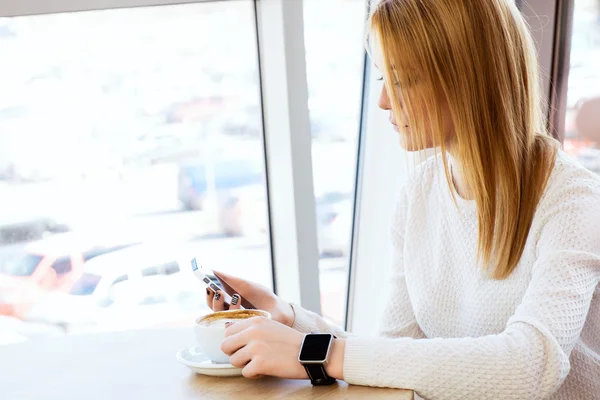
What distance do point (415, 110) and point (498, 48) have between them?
0.17 metres

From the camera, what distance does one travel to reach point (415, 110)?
1.33 m

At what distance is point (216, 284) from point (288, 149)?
120 centimetres

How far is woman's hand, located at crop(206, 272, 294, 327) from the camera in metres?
1.38

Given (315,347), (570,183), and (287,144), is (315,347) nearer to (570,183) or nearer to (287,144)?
(570,183)

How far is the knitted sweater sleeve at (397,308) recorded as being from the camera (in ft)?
4.65

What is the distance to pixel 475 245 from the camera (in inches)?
55.0

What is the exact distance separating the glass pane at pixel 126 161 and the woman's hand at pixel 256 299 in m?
1.23

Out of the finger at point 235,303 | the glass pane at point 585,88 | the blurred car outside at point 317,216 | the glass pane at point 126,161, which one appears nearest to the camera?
the finger at point 235,303

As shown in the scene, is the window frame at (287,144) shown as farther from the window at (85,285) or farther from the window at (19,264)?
the window at (19,264)

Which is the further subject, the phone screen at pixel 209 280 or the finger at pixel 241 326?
the phone screen at pixel 209 280

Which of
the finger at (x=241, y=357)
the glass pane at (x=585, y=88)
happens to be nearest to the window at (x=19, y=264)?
the finger at (x=241, y=357)

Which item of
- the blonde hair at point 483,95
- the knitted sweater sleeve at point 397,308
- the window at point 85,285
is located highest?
the blonde hair at point 483,95

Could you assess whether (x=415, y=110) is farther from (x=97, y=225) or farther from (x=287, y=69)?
(x=97, y=225)

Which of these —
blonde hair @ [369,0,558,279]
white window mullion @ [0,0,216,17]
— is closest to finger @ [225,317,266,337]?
blonde hair @ [369,0,558,279]
